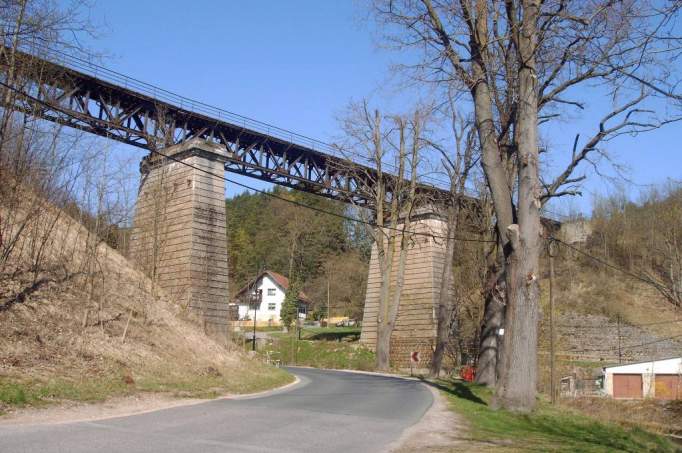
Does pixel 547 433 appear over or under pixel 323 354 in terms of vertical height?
over

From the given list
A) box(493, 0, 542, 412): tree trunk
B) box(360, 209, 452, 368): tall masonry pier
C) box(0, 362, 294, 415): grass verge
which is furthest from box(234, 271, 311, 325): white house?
box(493, 0, 542, 412): tree trunk

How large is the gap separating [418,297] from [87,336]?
95.4 feet

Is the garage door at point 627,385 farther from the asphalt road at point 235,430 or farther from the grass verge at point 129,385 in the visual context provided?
the asphalt road at point 235,430

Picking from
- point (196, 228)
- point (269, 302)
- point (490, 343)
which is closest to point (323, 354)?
point (196, 228)

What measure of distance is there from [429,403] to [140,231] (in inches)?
640

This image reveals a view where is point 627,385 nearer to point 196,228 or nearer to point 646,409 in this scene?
point 646,409

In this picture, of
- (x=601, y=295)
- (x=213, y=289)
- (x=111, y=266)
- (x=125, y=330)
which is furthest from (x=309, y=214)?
(x=125, y=330)

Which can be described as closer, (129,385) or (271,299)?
(129,385)

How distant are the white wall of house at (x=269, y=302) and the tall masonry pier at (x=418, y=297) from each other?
131 ft

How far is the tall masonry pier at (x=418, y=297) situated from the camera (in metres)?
41.2

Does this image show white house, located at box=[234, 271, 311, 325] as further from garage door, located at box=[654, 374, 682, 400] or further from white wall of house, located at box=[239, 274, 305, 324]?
garage door, located at box=[654, 374, 682, 400]

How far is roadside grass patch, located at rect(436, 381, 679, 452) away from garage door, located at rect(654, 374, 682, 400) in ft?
89.9

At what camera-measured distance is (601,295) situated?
6022 centimetres

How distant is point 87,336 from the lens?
15.6m
